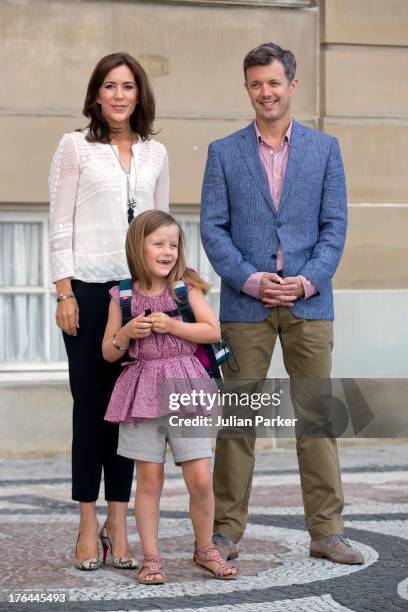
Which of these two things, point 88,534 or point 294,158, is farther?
point 294,158

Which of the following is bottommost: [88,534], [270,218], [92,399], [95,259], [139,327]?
[88,534]

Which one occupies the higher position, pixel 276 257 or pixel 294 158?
pixel 294 158

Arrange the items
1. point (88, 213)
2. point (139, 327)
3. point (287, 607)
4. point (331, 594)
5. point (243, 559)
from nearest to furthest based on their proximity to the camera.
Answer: point (287, 607)
point (331, 594)
point (139, 327)
point (88, 213)
point (243, 559)

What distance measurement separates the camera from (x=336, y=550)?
5.86 m

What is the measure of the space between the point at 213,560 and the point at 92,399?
32.6 inches

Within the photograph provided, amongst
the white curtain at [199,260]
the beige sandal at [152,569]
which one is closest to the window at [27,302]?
the white curtain at [199,260]

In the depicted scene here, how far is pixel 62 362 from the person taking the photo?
9984 millimetres

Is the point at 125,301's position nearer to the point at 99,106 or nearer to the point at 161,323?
the point at 161,323

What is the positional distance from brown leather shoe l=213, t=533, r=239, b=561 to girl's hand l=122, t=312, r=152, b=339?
101 cm

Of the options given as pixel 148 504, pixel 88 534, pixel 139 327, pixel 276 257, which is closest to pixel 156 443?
pixel 148 504

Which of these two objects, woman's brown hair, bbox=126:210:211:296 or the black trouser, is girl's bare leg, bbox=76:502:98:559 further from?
woman's brown hair, bbox=126:210:211:296

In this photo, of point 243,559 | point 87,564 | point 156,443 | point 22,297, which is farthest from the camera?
point 22,297

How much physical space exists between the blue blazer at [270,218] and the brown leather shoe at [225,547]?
908 millimetres

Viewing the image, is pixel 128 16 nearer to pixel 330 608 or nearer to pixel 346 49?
pixel 346 49
